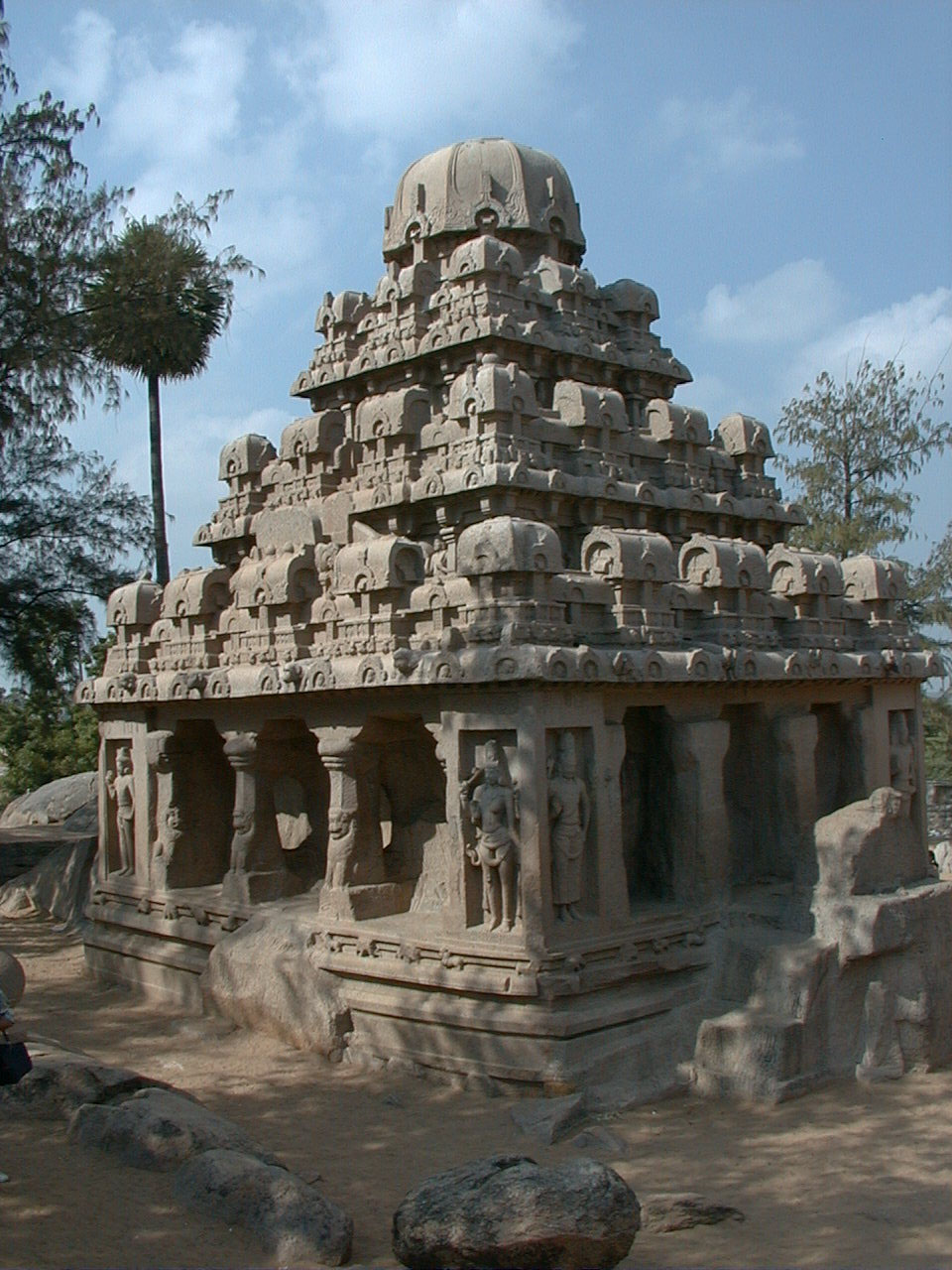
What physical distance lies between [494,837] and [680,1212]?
3.10m

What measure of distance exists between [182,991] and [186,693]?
9.75ft

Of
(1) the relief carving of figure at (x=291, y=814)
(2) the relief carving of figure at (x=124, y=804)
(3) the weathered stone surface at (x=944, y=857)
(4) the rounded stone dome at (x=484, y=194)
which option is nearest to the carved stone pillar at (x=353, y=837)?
(1) the relief carving of figure at (x=291, y=814)

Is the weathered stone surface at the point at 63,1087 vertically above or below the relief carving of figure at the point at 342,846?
below

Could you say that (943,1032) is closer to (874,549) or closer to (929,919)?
(929,919)

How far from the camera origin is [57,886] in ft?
59.8

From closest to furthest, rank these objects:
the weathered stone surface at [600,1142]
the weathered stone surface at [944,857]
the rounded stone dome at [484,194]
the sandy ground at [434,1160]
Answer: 1. the sandy ground at [434,1160]
2. the weathered stone surface at [600,1142]
3. the rounded stone dome at [484,194]
4. the weathered stone surface at [944,857]

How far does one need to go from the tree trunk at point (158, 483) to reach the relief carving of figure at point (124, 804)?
9607 mm

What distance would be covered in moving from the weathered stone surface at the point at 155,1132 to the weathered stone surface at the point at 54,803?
17.4 m

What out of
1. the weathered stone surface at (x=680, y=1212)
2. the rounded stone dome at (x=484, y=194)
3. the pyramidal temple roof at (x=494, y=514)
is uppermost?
the rounded stone dome at (x=484, y=194)

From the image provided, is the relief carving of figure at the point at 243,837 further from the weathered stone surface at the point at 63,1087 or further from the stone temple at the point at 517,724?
the weathered stone surface at the point at 63,1087

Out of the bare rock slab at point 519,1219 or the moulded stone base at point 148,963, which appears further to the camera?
the moulded stone base at point 148,963

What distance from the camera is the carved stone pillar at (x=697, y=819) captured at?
431 inches

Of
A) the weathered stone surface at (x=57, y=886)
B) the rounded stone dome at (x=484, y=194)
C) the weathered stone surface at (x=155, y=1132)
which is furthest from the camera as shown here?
the weathered stone surface at (x=57, y=886)

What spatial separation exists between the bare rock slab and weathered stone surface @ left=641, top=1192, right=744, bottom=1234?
1.16m
